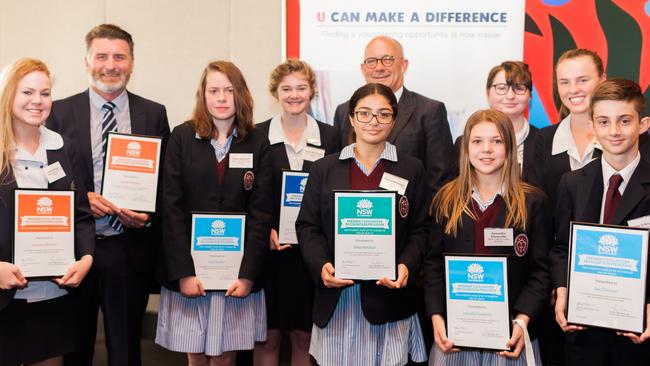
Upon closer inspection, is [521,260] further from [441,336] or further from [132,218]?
[132,218]

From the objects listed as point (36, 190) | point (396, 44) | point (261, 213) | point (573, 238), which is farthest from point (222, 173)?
point (573, 238)

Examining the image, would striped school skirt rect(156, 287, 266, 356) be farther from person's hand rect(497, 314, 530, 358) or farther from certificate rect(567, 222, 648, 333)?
certificate rect(567, 222, 648, 333)

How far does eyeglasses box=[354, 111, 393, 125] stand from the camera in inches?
127

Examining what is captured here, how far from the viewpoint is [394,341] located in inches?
125

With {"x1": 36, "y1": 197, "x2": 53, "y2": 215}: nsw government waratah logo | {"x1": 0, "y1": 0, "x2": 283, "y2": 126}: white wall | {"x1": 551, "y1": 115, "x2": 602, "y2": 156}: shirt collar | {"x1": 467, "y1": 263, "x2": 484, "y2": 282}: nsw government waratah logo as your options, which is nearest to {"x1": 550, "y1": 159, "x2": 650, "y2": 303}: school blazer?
{"x1": 467, "y1": 263, "x2": 484, "y2": 282}: nsw government waratah logo

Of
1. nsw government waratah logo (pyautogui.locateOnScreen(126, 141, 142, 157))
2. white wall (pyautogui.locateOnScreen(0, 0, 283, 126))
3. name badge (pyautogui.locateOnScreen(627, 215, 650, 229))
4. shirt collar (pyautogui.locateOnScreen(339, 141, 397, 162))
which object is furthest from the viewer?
white wall (pyautogui.locateOnScreen(0, 0, 283, 126))

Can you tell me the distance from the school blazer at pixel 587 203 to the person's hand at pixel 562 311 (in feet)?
0.12

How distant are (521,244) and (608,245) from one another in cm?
39

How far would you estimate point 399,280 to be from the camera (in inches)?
121

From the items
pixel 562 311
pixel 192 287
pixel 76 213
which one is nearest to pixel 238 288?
pixel 192 287

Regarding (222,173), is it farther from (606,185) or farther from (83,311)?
(606,185)

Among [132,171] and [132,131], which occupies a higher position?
[132,131]

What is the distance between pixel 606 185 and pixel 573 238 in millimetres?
344

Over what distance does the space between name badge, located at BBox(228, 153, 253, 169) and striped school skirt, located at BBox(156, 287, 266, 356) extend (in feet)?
2.34
